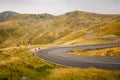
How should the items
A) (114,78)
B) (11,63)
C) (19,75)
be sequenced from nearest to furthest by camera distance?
(114,78) → (19,75) → (11,63)

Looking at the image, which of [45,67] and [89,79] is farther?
[45,67]

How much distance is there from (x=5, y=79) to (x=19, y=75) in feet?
5.99

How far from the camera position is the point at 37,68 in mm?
25797

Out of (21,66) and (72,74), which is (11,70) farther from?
(72,74)

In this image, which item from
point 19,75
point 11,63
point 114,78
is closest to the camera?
point 114,78

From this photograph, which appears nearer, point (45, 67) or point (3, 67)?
point (3, 67)

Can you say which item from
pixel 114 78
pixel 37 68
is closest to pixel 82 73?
pixel 114 78

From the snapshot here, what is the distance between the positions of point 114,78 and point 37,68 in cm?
1018

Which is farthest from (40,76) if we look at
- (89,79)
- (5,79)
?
(89,79)

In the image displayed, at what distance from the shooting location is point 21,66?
81.8ft

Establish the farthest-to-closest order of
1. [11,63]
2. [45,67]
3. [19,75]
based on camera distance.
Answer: [45,67]
[11,63]
[19,75]

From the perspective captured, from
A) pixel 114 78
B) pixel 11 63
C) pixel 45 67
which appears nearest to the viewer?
pixel 114 78

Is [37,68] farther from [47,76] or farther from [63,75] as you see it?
[63,75]

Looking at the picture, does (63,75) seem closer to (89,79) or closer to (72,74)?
(72,74)
